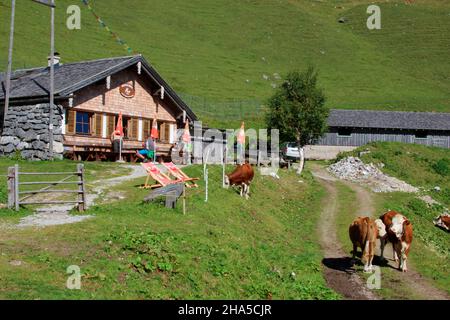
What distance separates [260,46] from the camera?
332 feet

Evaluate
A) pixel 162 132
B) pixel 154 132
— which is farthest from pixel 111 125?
pixel 162 132

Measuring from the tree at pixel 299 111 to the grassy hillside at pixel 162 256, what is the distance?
22002mm

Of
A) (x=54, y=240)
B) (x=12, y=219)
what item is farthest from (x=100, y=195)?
(x=54, y=240)

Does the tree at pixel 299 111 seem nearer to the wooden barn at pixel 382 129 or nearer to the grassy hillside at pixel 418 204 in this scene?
the grassy hillside at pixel 418 204

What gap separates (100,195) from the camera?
22156 millimetres

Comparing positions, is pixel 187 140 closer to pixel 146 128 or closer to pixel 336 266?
pixel 146 128

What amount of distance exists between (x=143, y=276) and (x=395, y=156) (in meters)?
36.4

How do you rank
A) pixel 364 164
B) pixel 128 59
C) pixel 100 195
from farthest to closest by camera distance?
1. pixel 364 164
2. pixel 128 59
3. pixel 100 195

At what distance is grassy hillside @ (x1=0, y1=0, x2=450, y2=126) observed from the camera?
76.3m

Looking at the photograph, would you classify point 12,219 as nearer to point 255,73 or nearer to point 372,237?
point 372,237

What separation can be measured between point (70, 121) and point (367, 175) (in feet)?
71.4

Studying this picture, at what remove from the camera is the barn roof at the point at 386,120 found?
59.7 meters

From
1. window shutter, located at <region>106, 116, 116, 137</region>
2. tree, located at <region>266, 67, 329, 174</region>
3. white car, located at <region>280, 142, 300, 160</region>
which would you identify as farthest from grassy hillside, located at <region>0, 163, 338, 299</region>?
white car, located at <region>280, 142, 300, 160</region>

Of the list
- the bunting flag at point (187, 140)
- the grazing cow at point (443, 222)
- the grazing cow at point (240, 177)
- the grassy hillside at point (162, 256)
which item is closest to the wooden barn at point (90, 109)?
the bunting flag at point (187, 140)
